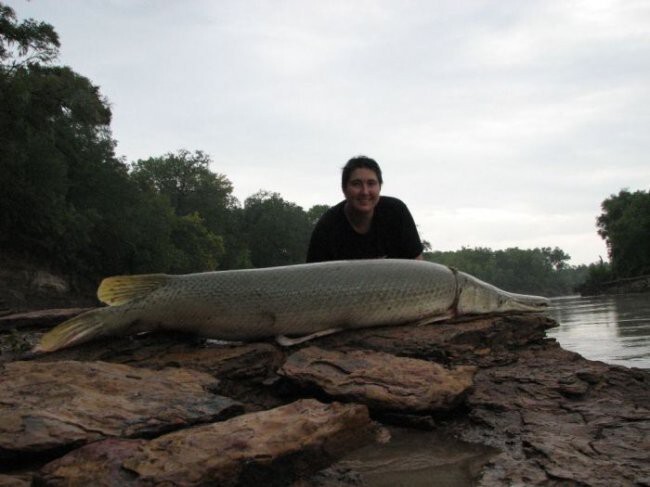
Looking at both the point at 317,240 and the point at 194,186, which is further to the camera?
the point at 194,186

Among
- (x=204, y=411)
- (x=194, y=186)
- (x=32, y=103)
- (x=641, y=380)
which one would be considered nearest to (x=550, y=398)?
(x=641, y=380)

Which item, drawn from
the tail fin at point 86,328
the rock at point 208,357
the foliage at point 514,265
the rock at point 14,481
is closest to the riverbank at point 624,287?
the rock at point 208,357

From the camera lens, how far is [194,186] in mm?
64812

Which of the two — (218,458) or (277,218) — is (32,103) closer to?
(218,458)

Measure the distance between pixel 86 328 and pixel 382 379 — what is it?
2.14 metres

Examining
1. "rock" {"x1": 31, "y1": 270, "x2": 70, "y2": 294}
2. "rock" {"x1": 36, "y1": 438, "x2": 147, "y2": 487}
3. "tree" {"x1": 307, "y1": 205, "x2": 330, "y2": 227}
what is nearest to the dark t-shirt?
"rock" {"x1": 36, "y1": 438, "x2": 147, "y2": 487}

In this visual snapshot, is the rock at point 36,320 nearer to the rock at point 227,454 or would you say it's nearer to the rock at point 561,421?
the rock at point 227,454

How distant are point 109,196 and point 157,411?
39150 mm

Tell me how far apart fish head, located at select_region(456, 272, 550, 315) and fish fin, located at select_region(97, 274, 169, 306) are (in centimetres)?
231

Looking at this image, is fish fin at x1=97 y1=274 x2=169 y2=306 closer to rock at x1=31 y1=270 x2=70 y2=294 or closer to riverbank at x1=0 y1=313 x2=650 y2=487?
riverbank at x1=0 y1=313 x2=650 y2=487

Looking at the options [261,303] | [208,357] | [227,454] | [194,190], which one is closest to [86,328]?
[208,357]

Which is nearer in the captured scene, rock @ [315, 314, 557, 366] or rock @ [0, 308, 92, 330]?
rock @ [315, 314, 557, 366]

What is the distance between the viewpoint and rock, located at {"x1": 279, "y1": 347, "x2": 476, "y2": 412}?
10.3 ft

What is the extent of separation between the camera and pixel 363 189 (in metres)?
5.14
